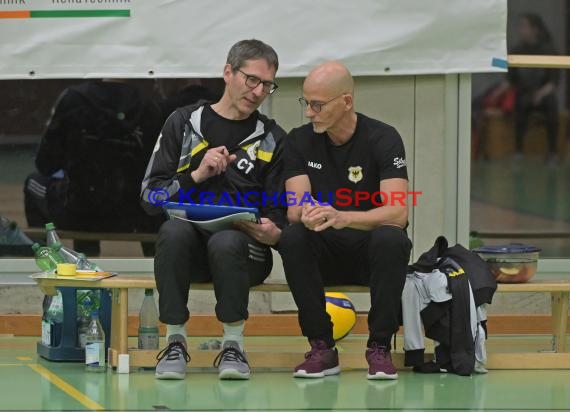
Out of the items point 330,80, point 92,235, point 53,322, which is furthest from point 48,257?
point 330,80

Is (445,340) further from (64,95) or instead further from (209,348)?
(64,95)

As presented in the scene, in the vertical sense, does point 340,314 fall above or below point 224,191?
below

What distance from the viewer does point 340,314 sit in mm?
5891

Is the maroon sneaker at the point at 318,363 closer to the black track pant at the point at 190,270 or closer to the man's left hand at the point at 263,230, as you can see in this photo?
the black track pant at the point at 190,270

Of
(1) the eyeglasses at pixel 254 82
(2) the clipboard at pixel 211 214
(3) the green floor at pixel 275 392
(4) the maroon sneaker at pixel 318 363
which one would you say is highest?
(1) the eyeglasses at pixel 254 82

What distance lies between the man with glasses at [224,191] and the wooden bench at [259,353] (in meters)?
0.15

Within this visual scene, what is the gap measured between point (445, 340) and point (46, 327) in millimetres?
1692

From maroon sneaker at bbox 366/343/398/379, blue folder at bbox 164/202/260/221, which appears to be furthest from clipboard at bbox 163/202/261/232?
maroon sneaker at bbox 366/343/398/379

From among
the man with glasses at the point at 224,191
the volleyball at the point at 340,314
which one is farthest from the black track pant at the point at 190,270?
the volleyball at the point at 340,314

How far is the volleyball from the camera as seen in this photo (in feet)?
19.2

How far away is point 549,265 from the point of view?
6684 mm

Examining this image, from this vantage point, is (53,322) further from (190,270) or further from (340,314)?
(340,314)

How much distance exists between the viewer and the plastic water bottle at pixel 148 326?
17.6 ft

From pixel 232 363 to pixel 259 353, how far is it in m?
0.31
